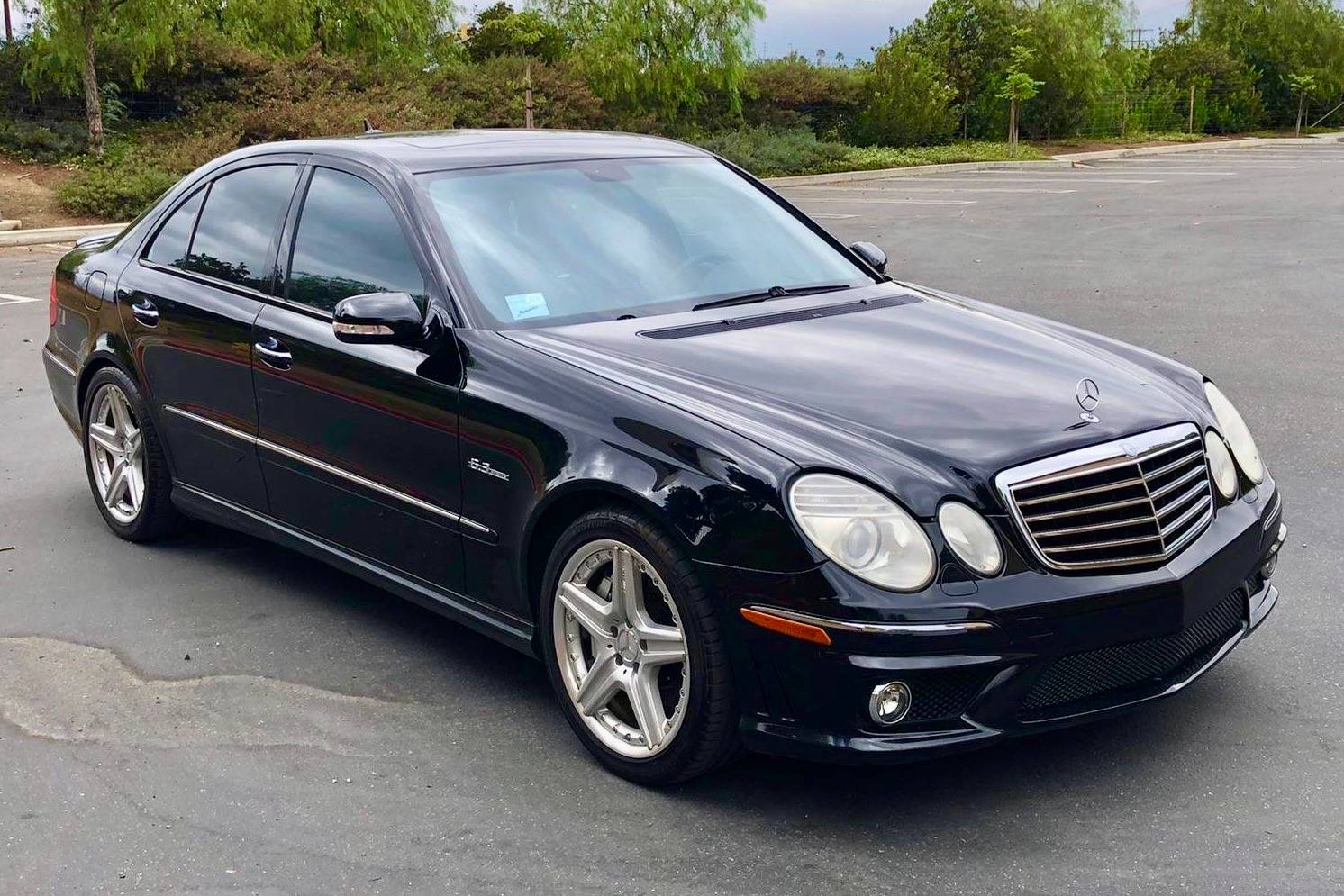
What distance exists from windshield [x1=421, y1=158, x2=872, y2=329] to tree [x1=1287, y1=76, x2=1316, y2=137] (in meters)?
48.5

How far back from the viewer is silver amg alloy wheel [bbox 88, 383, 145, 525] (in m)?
6.06

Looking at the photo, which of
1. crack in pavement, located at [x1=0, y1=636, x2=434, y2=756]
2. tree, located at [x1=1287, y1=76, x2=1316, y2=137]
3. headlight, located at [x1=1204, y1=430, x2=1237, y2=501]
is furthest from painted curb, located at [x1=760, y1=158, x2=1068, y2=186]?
headlight, located at [x1=1204, y1=430, x2=1237, y2=501]

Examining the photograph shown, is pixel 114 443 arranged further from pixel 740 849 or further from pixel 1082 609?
pixel 1082 609

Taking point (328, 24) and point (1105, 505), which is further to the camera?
point (328, 24)

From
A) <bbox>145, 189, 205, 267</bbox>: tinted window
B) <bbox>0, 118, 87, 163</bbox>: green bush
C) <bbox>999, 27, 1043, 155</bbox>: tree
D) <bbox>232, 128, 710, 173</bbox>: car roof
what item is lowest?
<bbox>145, 189, 205, 267</bbox>: tinted window

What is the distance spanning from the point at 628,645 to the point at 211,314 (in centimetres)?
232

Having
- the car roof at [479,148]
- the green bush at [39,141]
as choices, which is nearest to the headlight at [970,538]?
the car roof at [479,148]

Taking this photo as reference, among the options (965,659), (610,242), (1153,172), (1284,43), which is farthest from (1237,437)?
(1284,43)

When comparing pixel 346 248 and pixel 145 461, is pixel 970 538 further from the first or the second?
pixel 145 461

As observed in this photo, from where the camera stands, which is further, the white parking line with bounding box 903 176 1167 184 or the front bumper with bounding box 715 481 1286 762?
the white parking line with bounding box 903 176 1167 184

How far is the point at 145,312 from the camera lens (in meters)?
5.78

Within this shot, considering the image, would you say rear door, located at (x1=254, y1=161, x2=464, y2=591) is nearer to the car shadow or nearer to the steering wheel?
the car shadow

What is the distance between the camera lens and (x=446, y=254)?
450 cm

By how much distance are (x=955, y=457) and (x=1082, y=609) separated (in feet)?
1.47
